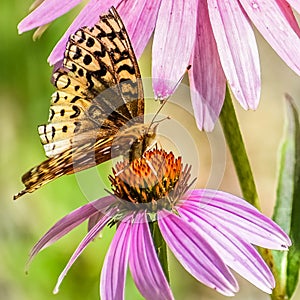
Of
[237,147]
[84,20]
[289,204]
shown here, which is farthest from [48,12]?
[289,204]

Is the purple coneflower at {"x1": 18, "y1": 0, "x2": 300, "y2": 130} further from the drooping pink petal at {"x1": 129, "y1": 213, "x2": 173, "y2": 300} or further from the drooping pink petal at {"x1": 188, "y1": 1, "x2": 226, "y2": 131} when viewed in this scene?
the drooping pink petal at {"x1": 129, "y1": 213, "x2": 173, "y2": 300}

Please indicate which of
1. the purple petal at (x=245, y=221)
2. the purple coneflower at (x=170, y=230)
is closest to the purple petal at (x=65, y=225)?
the purple coneflower at (x=170, y=230)

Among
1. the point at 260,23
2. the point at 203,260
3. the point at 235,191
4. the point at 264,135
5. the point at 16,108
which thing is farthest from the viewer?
the point at 264,135

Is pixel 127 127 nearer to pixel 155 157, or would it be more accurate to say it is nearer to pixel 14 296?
pixel 155 157

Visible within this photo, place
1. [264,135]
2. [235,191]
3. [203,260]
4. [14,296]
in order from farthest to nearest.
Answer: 1. [264,135]
2. [235,191]
3. [14,296]
4. [203,260]

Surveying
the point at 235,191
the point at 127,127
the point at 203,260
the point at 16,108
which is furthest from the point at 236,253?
the point at 235,191

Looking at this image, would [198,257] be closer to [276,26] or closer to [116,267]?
[116,267]

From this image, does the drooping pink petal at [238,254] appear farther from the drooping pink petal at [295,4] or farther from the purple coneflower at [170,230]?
the drooping pink petal at [295,4]
